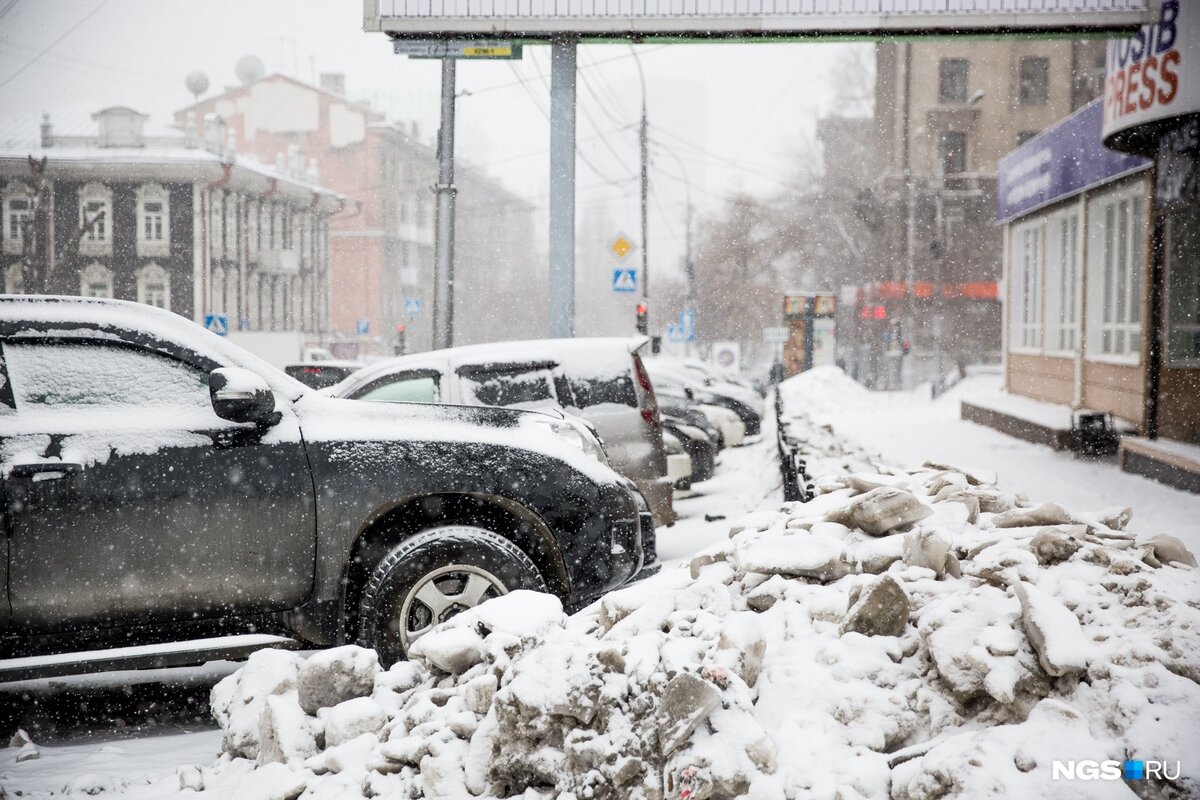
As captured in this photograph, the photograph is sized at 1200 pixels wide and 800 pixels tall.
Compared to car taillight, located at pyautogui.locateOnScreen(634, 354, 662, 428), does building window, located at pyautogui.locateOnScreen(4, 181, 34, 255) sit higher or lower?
higher

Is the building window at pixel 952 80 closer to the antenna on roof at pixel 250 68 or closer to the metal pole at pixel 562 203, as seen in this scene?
the antenna on roof at pixel 250 68

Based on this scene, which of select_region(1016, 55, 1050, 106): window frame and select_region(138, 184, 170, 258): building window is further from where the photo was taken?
select_region(1016, 55, 1050, 106): window frame

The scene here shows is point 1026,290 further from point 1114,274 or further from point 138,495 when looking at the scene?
point 138,495

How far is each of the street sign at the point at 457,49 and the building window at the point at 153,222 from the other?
34.5 m

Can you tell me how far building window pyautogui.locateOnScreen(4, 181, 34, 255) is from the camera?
4341 centimetres

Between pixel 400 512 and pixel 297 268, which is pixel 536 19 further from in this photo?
pixel 297 268

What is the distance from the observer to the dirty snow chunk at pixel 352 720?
12.7 ft

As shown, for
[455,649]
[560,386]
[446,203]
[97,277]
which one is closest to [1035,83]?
[97,277]

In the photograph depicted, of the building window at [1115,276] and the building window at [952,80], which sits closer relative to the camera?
the building window at [1115,276]

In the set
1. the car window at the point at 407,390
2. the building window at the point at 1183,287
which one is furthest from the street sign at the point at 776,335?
the car window at the point at 407,390

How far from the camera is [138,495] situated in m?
4.50

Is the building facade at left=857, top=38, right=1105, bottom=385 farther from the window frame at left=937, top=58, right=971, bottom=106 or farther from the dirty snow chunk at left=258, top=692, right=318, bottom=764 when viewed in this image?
the dirty snow chunk at left=258, top=692, right=318, bottom=764

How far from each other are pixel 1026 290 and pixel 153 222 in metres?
35.3

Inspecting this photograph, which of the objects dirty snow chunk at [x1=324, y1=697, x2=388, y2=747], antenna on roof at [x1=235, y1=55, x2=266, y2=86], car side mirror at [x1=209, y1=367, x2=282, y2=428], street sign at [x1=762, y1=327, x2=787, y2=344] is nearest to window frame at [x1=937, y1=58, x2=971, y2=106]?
street sign at [x1=762, y1=327, x2=787, y2=344]
